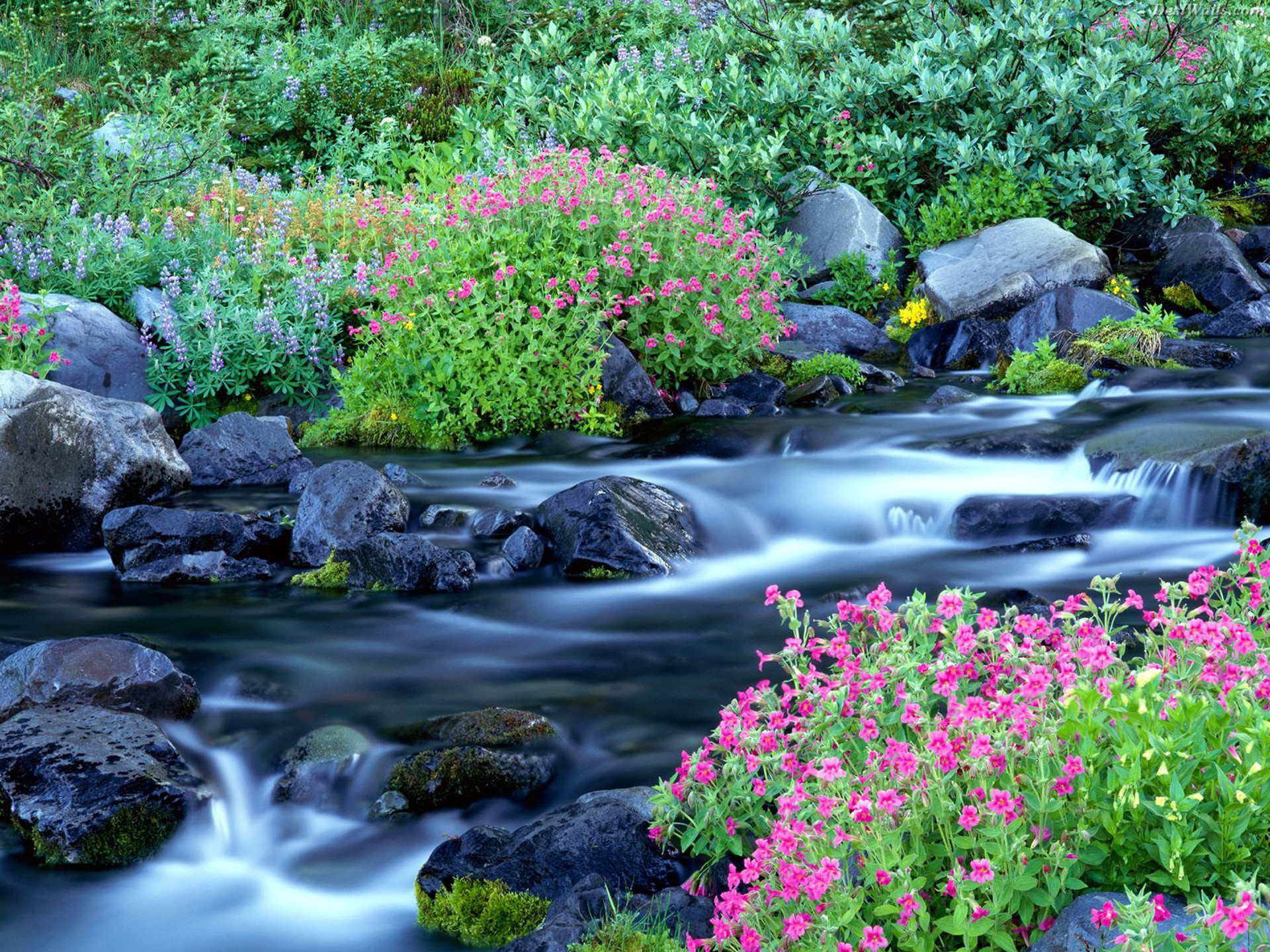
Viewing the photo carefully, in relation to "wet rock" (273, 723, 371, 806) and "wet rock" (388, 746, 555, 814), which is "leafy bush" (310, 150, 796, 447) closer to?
"wet rock" (273, 723, 371, 806)

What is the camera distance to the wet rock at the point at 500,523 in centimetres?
729

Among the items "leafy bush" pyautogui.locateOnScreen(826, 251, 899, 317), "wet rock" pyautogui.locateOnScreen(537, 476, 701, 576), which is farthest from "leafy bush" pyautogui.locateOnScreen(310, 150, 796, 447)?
"leafy bush" pyautogui.locateOnScreen(826, 251, 899, 317)

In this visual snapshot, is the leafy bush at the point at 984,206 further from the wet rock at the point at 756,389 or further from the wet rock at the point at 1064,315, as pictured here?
the wet rock at the point at 756,389

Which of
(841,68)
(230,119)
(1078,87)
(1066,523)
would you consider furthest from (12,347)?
(1078,87)

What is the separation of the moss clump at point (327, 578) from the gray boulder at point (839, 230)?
24.2ft

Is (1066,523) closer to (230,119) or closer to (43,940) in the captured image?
(43,940)

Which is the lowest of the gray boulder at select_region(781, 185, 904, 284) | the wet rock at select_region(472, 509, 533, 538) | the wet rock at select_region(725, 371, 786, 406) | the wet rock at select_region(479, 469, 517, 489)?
the wet rock at select_region(472, 509, 533, 538)

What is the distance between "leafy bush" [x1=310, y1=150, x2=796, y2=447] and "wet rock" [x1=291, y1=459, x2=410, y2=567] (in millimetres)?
1730

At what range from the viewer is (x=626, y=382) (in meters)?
9.55

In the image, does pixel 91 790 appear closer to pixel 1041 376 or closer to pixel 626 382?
pixel 626 382

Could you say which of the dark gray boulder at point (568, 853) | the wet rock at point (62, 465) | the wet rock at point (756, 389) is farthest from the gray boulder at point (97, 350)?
the dark gray boulder at point (568, 853)

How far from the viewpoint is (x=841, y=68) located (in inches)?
537

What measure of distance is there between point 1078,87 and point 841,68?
8.15 feet

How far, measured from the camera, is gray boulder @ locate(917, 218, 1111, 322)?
1180 cm
